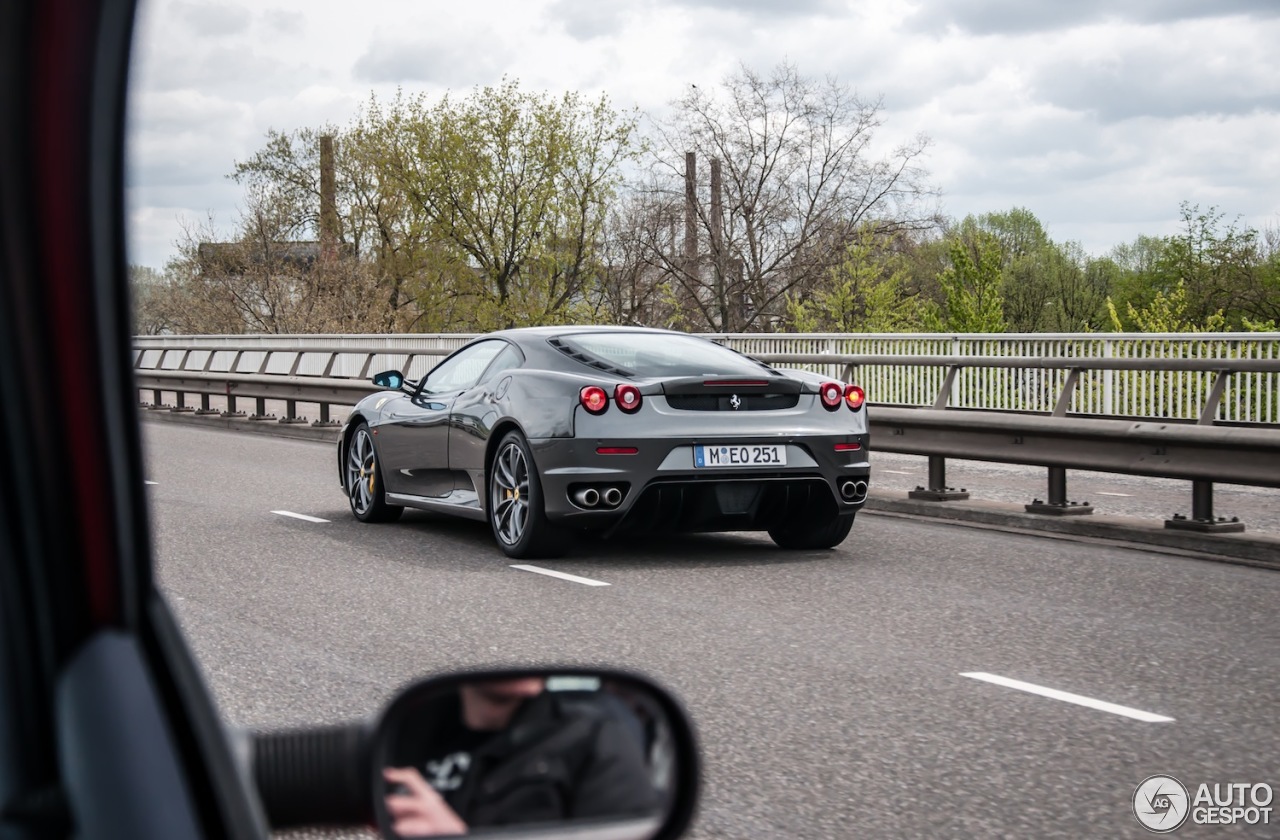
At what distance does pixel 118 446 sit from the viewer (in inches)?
53.9

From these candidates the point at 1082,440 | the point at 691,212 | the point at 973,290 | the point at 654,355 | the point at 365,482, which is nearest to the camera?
the point at 654,355

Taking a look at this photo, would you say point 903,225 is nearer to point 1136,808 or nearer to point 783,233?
point 783,233

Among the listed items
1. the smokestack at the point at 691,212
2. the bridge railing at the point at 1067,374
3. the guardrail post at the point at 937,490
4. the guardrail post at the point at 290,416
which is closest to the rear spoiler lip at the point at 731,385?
the guardrail post at the point at 937,490

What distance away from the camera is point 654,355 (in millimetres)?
9641

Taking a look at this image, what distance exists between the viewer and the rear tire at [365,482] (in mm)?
11383

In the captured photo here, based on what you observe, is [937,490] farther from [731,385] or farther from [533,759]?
[533,759]

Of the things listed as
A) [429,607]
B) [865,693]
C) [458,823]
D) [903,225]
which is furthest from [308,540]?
[903,225]

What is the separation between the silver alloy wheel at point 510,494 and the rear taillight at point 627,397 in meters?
0.65

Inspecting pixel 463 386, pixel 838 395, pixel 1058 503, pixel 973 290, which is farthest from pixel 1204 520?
pixel 973 290

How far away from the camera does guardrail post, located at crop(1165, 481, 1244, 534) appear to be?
10148 millimetres

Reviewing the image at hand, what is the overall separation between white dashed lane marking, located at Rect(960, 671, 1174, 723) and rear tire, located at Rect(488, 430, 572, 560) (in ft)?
11.5

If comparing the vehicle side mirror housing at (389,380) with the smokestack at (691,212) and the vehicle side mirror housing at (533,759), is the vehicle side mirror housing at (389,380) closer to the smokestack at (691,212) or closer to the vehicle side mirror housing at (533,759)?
the vehicle side mirror housing at (533,759)

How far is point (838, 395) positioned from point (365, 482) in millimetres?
3725

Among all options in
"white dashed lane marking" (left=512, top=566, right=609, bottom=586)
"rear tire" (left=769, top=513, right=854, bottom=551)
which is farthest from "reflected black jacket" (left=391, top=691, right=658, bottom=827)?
"rear tire" (left=769, top=513, right=854, bottom=551)
